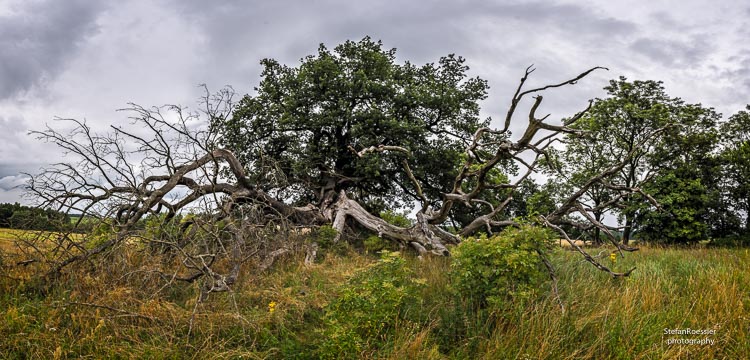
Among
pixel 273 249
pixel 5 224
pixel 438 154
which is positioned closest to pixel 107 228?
pixel 5 224

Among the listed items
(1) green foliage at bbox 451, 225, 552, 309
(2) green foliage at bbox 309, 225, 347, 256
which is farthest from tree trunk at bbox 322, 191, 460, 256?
Answer: (1) green foliage at bbox 451, 225, 552, 309

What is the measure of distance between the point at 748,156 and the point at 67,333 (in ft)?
92.4

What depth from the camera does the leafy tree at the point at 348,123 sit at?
48.9 ft

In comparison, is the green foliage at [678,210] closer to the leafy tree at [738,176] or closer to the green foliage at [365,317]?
the leafy tree at [738,176]

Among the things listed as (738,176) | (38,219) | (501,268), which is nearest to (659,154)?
(738,176)

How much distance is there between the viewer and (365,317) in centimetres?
445

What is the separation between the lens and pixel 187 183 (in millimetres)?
10539

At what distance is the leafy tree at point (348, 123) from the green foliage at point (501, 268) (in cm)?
894

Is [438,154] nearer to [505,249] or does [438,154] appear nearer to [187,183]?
[187,183]

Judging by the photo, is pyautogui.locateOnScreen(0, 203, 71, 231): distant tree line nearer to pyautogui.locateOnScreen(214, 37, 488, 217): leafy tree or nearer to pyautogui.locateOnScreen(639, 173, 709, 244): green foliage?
pyautogui.locateOnScreen(214, 37, 488, 217): leafy tree

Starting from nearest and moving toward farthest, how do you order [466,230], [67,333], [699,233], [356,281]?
[67,333] → [356,281] → [466,230] → [699,233]

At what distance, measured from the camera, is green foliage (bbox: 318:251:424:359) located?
13.4ft

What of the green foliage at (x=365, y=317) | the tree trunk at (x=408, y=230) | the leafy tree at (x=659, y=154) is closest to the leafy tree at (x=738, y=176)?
the leafy tree at (x=659, y=154)

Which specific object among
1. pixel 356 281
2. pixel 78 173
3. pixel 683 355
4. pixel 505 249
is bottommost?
pixel 683 355
